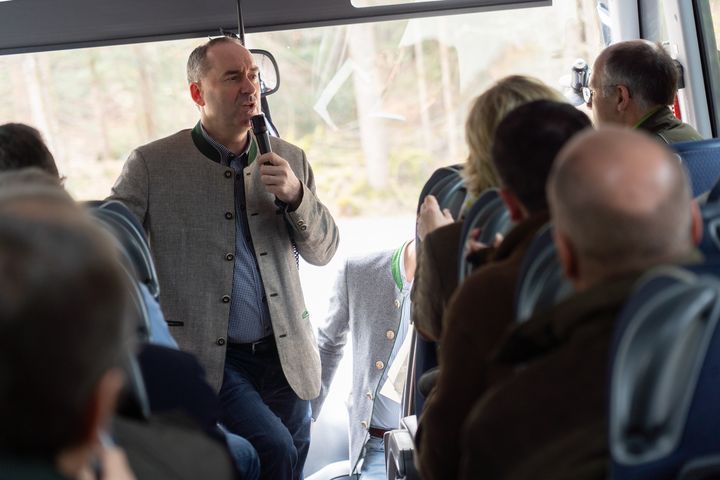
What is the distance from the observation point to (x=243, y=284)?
11.3 feet

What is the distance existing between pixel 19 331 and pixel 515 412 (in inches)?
30.5

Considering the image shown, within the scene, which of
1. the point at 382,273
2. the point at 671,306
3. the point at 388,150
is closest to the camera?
the point at 671,306

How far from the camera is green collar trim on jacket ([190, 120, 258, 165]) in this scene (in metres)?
3.52

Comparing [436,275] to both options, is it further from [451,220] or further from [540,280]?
[540,280]

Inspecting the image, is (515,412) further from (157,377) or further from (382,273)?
(382,273)

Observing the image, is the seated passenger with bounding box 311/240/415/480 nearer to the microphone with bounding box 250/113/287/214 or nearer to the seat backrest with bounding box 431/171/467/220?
the microphone with bounding box 250/113/287/214

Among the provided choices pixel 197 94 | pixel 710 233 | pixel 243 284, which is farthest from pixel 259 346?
pixel 710 233

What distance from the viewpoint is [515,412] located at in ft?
5.01

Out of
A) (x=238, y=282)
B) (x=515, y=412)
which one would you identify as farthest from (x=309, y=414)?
(x=515, y=412)

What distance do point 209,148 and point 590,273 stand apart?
7.33 ft

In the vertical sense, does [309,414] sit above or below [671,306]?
below

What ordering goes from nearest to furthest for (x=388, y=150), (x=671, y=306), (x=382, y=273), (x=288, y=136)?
(x=671, y=306)
(x=382, y=273)
(x=288, y=136)
(x=388, y=150)

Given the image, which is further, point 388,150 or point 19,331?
point 388,150

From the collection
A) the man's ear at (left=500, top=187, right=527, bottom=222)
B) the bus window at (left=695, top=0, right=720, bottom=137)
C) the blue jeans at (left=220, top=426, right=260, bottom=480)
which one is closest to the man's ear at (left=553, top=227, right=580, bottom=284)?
the man's ear at (left=500, top=187, right=527, bottom=222)
